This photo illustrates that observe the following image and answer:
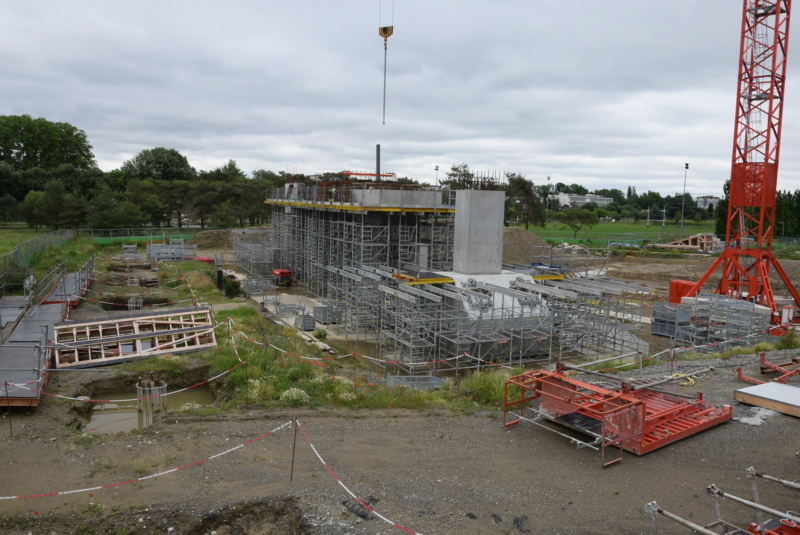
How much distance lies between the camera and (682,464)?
9945 mm

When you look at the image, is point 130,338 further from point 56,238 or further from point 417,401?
point 56,238

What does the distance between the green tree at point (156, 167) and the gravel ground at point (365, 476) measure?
79.9 metres

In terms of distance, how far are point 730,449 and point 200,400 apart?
41.8ft

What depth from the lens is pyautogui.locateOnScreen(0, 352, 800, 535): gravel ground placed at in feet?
27.0

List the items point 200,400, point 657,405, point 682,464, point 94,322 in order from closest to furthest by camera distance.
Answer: point 682,464
point 657,405
point 200,400
point 94,322

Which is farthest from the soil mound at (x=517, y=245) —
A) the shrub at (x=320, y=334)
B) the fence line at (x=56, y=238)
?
the fence line at (x=56, y=238)

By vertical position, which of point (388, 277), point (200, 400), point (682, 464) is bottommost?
point (200, 400)

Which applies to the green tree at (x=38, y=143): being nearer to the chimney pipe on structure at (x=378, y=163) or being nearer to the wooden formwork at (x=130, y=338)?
the chimney pipe on structure at (x=378, y=163)

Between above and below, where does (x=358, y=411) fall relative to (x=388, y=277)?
below

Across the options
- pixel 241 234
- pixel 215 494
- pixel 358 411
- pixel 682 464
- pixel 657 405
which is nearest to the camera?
pixel 215 494

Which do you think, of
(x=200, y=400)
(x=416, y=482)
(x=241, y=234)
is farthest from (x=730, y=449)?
(x=241, y=234)

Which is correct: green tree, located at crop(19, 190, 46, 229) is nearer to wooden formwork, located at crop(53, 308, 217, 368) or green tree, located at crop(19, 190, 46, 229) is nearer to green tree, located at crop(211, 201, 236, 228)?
green tree, located at crop(211, 201, 236, 228)

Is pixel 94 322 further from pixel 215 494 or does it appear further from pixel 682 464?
pixel 682 464

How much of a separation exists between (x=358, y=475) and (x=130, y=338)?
11.1 meters
